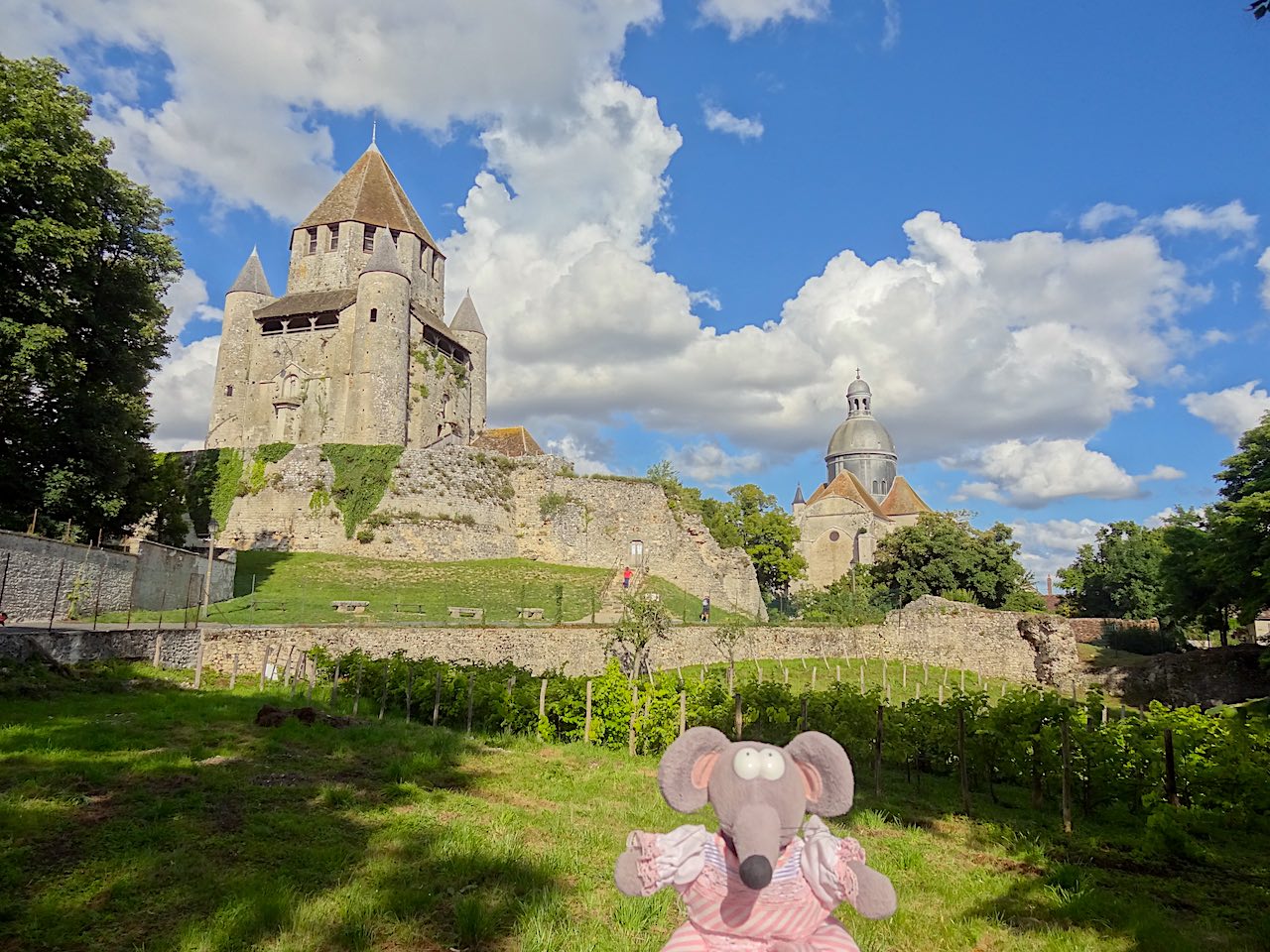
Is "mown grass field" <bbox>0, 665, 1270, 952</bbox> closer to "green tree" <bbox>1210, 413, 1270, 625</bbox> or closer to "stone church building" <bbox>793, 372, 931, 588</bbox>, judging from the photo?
"green tree" <bbox>1210, 413, 1270, 625</bbox>

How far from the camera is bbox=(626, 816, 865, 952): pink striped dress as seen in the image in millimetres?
2639

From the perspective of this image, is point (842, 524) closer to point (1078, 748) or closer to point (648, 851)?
point (1078, 748)

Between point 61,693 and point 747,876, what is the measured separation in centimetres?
1503

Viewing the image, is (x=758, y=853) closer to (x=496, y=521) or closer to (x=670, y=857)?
(x=670, y=857)

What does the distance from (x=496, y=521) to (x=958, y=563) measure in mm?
27972

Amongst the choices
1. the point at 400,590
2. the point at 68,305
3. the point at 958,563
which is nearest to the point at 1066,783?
the point at 68,305

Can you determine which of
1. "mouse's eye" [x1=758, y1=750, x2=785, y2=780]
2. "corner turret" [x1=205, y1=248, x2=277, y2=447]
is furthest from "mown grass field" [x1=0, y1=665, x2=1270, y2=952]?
"corner turret" [x1=205, y1=248, x2=277, y2=447]

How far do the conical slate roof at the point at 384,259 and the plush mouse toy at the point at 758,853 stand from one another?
43512 mm

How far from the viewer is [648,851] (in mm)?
2826

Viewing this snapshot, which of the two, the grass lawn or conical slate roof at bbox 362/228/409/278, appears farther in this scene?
conical slate roof at bbox 362/228/409/278

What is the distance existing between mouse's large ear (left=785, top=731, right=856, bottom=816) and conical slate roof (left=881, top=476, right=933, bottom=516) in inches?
2981

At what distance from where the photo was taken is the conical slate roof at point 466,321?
1993 inches

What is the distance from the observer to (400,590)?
29.2 meters

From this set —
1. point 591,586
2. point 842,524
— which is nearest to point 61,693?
point 591,586
